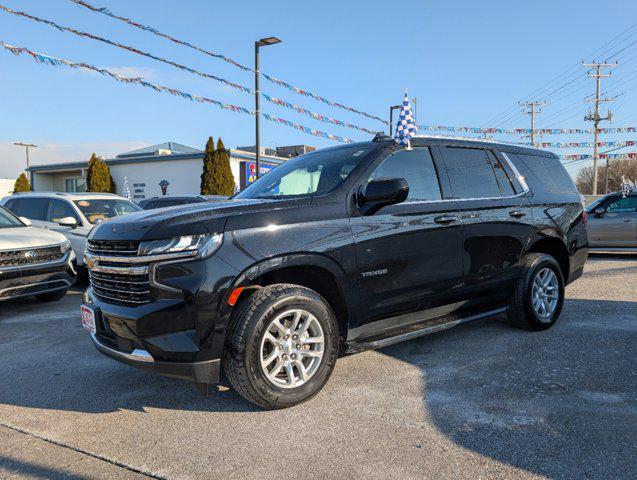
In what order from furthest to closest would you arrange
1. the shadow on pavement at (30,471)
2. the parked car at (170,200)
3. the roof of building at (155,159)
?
the roof of building at (155,159), the parked car at (170,200), the shadow on pavement at (30,471)

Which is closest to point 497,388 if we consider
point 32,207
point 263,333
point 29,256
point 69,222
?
point 263,333

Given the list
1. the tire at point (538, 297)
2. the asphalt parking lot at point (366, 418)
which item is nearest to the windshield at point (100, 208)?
the asphalt parking lot at point (366, 418)

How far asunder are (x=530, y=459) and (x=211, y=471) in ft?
5.37

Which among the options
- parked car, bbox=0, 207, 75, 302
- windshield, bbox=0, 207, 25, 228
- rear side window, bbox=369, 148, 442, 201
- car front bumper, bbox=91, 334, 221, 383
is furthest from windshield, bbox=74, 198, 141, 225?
rear side window, bbox=369, 148, 442, 201

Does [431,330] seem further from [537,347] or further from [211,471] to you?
[211,471]

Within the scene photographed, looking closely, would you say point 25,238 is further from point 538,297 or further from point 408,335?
point 538,297

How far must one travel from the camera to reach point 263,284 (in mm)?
3453

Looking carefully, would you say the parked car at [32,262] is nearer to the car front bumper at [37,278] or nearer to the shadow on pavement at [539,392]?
the car front bumper at [37,278]

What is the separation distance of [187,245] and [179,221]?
17 cm

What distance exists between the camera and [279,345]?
3295 mm

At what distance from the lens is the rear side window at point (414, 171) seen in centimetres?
A: 400

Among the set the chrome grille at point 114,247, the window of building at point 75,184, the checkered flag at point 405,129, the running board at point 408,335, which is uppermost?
the window of building at point 75,184

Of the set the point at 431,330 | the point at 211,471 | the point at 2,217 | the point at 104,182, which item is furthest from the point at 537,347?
the point at 104,182

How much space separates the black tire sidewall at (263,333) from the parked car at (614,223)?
33.6 ft
